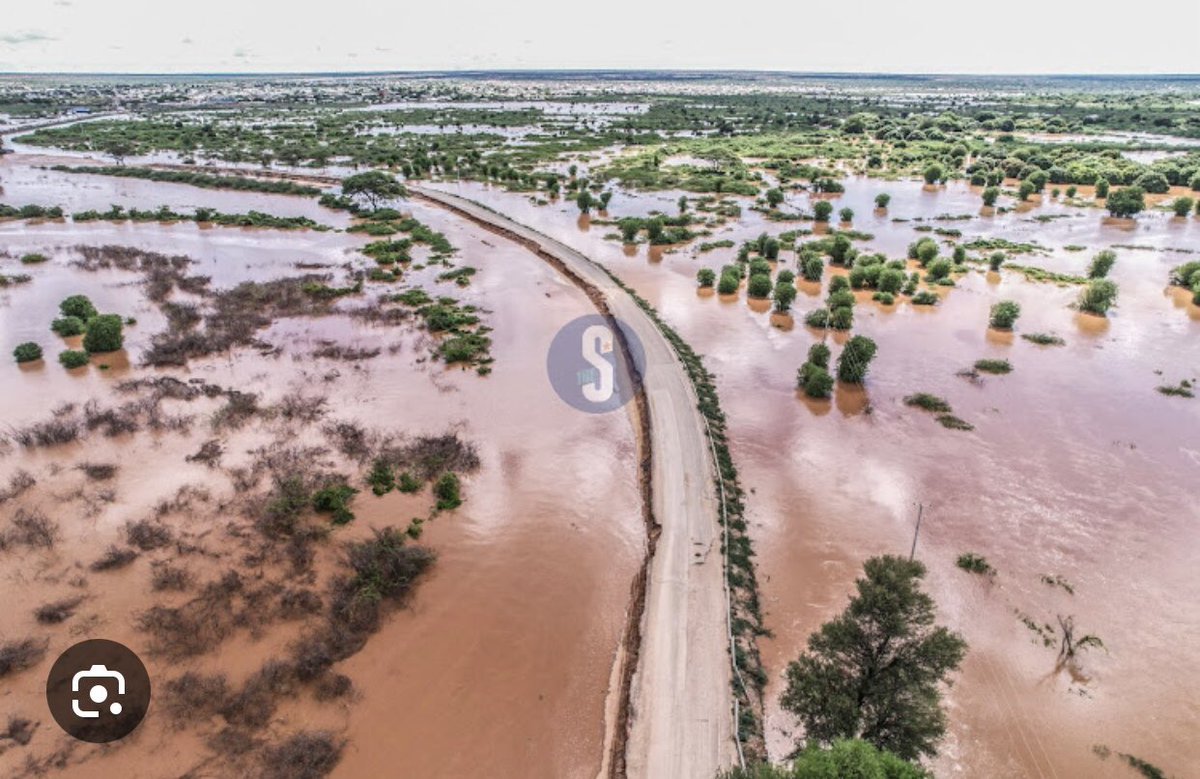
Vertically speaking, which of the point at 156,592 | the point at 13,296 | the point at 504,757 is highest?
the point at 13,296

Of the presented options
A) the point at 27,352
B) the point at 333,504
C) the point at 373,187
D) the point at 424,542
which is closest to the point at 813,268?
the point at 424,542

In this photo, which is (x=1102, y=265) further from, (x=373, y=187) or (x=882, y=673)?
(x=373, y=187)

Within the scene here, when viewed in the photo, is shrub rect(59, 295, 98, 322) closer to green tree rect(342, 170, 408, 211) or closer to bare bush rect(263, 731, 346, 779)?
green tree rect(342, 170, 408, 211)

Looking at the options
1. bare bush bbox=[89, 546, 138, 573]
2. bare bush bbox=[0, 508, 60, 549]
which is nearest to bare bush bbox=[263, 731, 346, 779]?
bare bush bbox=[89, 546, 138, 573]

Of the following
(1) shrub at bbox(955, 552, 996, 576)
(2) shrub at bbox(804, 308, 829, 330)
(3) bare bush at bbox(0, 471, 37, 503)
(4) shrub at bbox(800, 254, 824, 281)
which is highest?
(4) shrub at bbox(800, 254, 824, 281)

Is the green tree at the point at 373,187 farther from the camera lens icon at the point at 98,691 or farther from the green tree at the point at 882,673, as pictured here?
the green tree at the point at 882,673

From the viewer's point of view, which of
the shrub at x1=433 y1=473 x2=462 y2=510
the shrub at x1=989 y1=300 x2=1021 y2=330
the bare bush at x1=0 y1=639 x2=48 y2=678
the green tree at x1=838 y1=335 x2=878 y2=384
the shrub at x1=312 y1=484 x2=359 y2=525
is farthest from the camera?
the shrub at x1=989 y1=300 x2=1021 y2=330

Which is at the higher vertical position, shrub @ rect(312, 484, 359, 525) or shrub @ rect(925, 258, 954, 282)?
shrub @ rect(925, 258, 954, 282)

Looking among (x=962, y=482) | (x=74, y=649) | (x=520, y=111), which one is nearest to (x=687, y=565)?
(x=962, y=482)

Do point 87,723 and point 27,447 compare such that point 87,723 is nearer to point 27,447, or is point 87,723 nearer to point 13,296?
point 27,447
